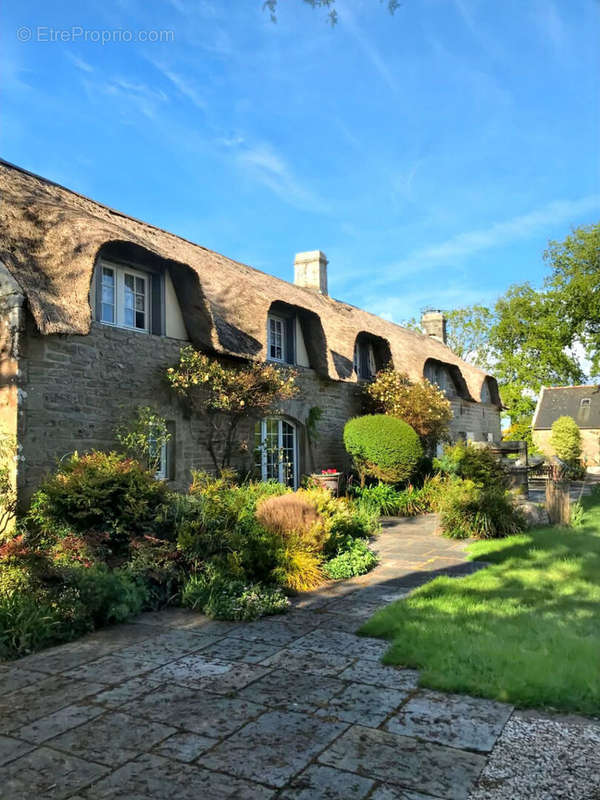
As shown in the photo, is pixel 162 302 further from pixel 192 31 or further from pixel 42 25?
pixel 192 31

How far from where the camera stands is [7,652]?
175 inches

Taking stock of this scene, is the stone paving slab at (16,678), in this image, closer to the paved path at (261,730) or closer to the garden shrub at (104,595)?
the paved path at (261,730)

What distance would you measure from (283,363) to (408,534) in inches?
180

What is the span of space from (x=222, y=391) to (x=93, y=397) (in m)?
2.19

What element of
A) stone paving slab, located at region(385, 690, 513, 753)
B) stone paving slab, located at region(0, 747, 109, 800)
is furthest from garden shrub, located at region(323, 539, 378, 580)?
stone paving slab, located at region(0, 747, 109, 800)

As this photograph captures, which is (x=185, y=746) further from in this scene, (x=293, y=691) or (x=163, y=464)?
(x=163, y=464)

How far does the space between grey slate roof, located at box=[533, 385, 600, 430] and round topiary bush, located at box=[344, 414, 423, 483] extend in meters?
29.3

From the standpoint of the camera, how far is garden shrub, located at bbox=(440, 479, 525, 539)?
9.40m

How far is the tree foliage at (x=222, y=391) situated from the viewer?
950 cm

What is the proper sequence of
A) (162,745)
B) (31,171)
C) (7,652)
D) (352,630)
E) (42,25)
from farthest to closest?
1. (31,171)
2. (42,25)
3. (352,630)
4. (7,652)
5. (162,745)

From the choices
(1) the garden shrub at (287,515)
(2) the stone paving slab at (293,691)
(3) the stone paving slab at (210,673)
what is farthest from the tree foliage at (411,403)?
(2) the stone paving slab at (293,691)

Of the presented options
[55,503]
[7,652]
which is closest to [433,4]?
[7,652]

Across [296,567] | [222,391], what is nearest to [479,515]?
[296,567]

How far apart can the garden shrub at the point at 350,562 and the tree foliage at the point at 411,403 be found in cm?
696
